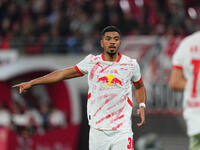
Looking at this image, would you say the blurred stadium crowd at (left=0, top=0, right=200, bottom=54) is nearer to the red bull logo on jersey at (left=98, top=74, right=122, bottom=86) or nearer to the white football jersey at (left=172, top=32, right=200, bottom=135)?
the red bull logo on jersey at (left=98, top=74, right=122, bottom=86)

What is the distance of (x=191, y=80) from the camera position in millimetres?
5434

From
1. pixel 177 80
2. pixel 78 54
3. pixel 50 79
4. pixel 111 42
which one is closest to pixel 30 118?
pixel 78 54

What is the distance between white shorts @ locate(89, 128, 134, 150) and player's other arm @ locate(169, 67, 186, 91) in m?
1.27

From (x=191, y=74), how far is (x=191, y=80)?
0.06 m

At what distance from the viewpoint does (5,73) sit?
14312 millimetres

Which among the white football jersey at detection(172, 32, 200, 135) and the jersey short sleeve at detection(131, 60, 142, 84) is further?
the jersey short sleeve at detection(131, 60, 142, 84)

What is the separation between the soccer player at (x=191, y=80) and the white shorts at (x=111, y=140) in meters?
1.16

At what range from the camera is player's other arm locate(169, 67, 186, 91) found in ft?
17.8

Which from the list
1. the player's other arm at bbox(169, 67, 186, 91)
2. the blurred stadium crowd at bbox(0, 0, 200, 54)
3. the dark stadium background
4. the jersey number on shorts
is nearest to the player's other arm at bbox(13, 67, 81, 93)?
the player's other arm at bbox(169, 67, 186, 91)

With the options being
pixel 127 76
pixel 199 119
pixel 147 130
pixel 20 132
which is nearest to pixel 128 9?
pixel 147 130

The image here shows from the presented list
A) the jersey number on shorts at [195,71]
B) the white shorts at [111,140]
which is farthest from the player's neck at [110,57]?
the jersey number on shorts at [195,71]

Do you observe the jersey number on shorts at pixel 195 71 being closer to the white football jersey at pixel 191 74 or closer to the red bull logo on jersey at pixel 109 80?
the white football jersey at pixel 191 74

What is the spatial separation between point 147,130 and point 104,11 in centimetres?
354

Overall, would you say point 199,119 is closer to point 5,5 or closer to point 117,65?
point 117,65
